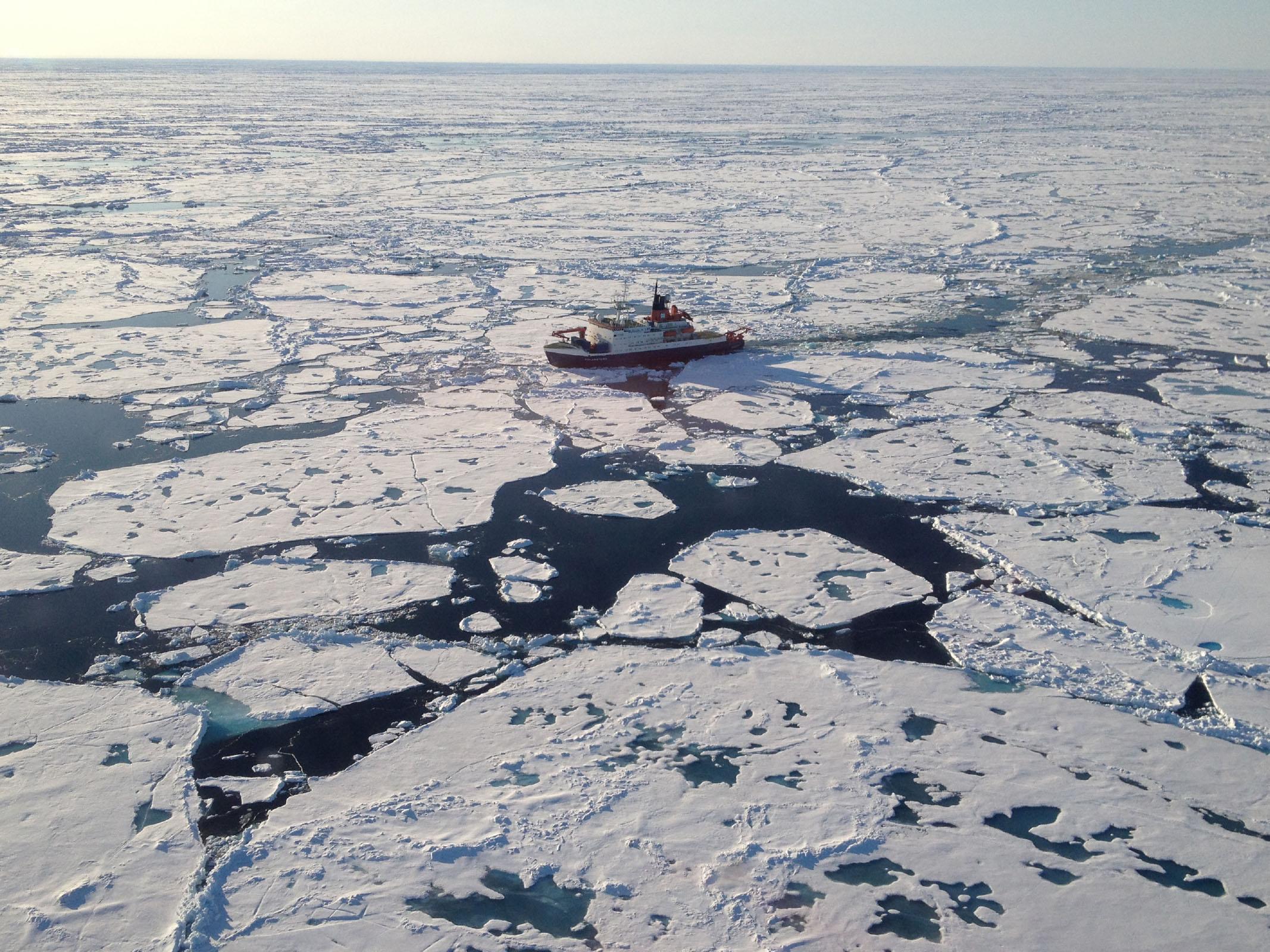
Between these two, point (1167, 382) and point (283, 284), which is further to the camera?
point (283, 284)

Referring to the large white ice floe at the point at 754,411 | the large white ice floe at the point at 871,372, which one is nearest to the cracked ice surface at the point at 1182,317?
the large white ice floe at the point at 871,372

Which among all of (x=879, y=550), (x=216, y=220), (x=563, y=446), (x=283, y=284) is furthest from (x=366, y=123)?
(x=879, y=550)

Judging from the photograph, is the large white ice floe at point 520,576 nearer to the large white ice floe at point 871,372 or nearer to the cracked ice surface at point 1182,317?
the large white ice floe at point 871,372

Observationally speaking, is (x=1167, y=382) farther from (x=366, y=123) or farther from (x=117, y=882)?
(x=366, y=123)

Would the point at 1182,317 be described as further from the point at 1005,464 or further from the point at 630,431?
the point at 630,431

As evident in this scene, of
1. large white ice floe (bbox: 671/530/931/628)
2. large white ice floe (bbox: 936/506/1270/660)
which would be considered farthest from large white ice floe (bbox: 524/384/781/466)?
large white ice floe (bbox: 936/506/1270/660)

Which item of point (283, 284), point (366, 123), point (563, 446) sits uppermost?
point (366, 123)

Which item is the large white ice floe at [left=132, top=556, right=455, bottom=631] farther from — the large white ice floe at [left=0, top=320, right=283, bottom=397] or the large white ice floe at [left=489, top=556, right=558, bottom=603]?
the large white ice floe at [left=0, top=320, right=283, bottom=397]

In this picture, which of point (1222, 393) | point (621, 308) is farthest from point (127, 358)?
point (1222, 393)
